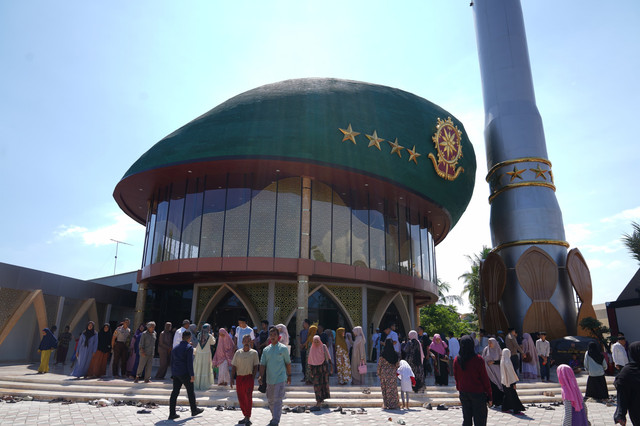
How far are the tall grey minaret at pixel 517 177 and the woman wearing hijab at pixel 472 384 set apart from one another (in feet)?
58.5

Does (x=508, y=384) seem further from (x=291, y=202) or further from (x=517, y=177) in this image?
(x=517, y=177)

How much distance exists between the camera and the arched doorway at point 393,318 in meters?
22.7

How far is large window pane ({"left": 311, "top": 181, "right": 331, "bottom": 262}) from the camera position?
19.0 metres

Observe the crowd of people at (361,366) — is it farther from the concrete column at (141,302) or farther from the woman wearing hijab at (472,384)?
the concrete column at (141,302)

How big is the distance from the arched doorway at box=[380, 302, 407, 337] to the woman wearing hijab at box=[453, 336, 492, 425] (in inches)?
668

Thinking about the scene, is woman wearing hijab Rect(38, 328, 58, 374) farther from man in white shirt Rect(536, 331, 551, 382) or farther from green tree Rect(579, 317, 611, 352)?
green tree Rect(579, 317, 611, 352)

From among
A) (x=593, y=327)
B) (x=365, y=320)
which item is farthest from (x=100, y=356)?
(x=593, y=327)

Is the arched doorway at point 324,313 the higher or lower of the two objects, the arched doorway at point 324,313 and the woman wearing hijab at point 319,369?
the higher

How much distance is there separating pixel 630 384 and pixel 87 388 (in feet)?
37.3

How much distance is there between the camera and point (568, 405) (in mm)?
5488

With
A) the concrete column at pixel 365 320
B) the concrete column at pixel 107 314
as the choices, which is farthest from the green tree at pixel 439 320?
the concrete column at pixel 107 314

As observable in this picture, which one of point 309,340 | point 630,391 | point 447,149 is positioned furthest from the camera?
point 447,149

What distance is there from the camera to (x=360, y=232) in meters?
20.6

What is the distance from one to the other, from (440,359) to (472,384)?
719 centimetres
